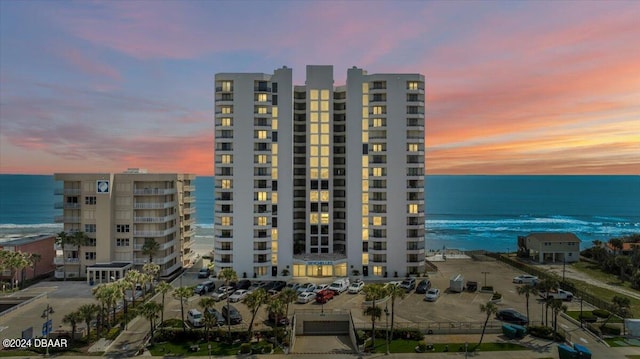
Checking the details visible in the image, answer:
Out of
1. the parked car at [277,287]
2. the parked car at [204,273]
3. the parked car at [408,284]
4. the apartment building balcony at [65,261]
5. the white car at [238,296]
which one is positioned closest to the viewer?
the white car at [238,296]

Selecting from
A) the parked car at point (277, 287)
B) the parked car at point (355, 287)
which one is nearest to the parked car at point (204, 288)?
the parked car at point (277, 287)

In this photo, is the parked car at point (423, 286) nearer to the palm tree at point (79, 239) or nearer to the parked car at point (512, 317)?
the parked car at point (512, 317)

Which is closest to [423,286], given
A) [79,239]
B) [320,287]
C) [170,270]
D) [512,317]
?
[512,317]

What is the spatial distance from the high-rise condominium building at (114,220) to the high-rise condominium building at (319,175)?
437 inches

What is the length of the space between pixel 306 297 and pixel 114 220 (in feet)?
133

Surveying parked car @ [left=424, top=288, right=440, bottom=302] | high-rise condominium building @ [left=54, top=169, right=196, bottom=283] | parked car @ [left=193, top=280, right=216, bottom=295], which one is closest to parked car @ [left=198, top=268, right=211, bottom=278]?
high-rise condominium building @ [left=54, top=169, right=196, bottom=283]

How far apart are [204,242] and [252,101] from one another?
8423 cm

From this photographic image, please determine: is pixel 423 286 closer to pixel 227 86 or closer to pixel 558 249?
pixel 558 249

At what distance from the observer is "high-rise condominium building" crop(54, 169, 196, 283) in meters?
72.1

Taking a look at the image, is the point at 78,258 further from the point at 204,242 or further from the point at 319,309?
the point at 204,242

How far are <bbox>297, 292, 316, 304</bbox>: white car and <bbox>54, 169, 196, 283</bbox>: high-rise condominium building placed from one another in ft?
96.0

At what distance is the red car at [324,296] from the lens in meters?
57.9

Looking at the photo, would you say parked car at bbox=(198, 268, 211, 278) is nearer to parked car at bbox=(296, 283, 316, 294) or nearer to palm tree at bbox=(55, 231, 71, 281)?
parked car at bbox=(296, 283, 316, 294)

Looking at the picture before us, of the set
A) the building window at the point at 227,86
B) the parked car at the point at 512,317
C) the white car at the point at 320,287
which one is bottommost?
the parked car at the point at 512,317
